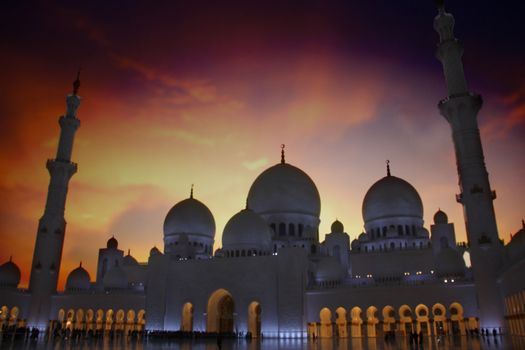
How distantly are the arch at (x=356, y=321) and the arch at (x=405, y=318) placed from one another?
202 centimetres

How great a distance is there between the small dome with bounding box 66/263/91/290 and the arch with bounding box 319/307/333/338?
17118 millimetres

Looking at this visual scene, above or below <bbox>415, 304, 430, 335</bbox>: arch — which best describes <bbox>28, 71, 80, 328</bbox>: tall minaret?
above

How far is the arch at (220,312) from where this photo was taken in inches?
1013

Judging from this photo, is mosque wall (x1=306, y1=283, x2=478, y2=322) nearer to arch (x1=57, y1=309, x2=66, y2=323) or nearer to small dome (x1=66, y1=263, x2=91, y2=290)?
small dome (x1=66, y1=263, x2=91, y2=290)

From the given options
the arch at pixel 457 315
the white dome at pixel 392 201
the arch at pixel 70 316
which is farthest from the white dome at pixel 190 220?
the arch at pixel 457 315

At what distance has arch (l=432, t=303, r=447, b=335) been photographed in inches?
840

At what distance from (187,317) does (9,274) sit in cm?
1307

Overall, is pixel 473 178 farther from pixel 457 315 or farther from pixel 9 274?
pixel 9 274

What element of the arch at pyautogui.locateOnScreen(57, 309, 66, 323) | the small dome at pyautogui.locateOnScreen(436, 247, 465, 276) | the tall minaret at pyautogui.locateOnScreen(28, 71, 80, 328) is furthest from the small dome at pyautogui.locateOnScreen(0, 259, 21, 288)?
the small dome at pyautogui.locateOnScreen(436, 247, 465, 276)

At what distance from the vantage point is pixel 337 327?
77.6ft

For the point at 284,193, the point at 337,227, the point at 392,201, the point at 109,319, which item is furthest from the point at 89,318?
the point at 392,201

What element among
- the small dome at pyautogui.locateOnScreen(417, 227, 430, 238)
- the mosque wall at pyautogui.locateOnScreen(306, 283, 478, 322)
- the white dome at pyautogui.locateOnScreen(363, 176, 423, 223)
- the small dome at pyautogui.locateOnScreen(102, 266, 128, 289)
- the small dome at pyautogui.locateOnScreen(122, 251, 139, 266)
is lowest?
the mosque wall at pyautogui.locateOnScreen(306, 283, 478, 322)

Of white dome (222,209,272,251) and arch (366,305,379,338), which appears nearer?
arch (366,305,379,338)

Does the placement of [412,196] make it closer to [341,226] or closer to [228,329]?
[341,226]
